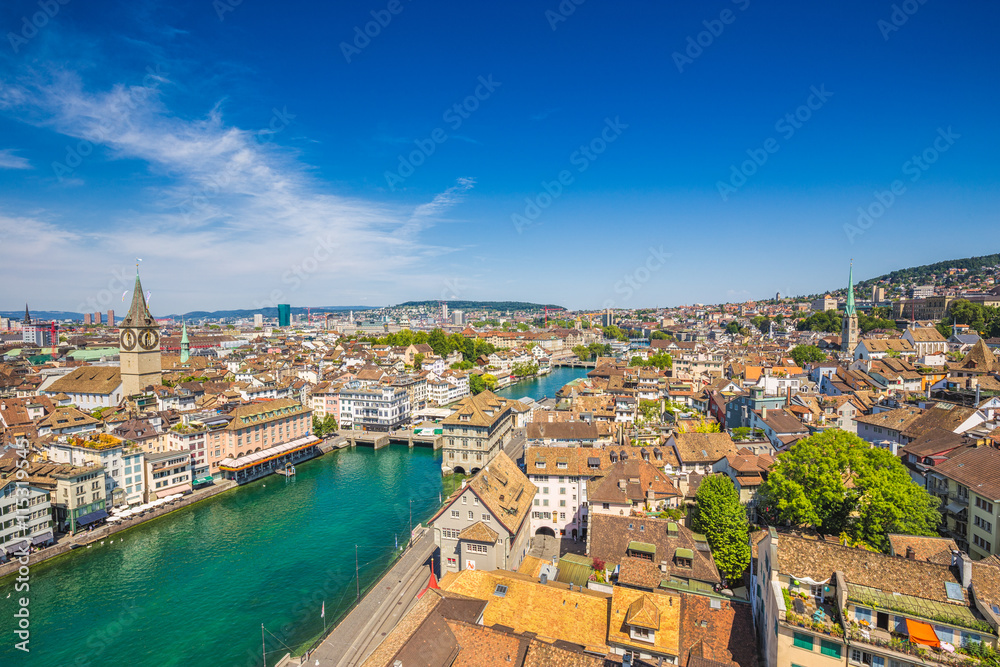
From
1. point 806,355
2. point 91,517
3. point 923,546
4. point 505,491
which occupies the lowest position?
point 91,517

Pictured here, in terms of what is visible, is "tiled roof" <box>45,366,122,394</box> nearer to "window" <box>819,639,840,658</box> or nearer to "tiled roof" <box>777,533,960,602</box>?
"tiled roof" <box>777,533,960,602</box>

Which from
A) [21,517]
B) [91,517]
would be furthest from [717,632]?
[91,517]

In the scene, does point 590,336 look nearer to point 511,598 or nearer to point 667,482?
point 667,482

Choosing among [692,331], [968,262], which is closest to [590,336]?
[692,331]

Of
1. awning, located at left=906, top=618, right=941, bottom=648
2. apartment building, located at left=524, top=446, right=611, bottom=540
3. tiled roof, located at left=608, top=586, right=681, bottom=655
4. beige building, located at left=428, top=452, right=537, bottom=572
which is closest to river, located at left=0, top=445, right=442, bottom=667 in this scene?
beige building, located at left=428, top=452, right=537, bottom=572

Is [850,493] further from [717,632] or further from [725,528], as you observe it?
[717,632]

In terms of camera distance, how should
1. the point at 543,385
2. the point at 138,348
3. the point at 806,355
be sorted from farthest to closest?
the point at 543,385 → the point at 806,355 → the point at 138,348

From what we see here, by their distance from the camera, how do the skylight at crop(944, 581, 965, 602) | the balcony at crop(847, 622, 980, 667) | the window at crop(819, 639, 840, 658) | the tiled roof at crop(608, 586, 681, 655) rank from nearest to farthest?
the balcony at crop(847, 622, 980, 667), the window at crop(819, 639, 840, 658), the skylight at crop(944, 581, 965, 602), the tiled roof at crop(608, 586, 681, 655)
